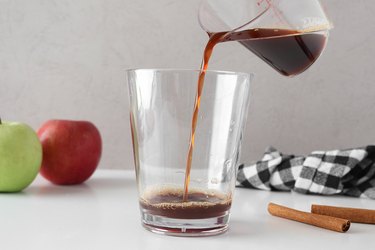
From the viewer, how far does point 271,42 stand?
0.97 metres

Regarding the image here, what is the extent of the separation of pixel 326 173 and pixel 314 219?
13.3 inches

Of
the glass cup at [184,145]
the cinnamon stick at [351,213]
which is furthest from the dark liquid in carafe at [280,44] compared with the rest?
the cinnamon stick at [351,213]

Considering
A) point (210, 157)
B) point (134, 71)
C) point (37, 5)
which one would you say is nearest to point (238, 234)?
point (210, 157)

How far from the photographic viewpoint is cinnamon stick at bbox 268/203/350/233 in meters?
0.90

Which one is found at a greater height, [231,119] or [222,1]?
[222,1]

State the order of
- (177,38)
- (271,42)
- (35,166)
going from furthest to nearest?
1. (177,38)
2. (35,166)
3. (271,42)

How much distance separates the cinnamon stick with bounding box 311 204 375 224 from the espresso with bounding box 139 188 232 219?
199 mm

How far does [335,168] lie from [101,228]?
56 cm

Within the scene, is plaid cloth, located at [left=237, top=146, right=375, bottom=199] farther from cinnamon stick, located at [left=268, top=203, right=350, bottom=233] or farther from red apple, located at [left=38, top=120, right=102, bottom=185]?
red apple, located at [left=38, top=120, right=102, bottom=185]

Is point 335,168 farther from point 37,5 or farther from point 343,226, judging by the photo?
point 37,5

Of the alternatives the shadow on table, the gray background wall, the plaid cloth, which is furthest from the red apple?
the shadow on table

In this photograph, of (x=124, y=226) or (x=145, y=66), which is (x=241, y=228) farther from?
(x=145, y=66)

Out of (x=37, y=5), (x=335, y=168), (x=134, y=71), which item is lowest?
(x=335, y=168)

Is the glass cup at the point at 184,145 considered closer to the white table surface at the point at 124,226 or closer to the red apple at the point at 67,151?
the white table surface at the point at 124,226
